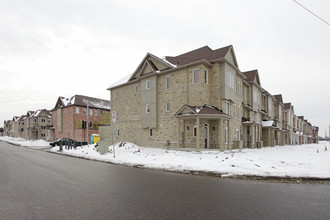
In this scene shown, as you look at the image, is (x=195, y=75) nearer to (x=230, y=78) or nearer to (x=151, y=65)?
(x=230, y=78)

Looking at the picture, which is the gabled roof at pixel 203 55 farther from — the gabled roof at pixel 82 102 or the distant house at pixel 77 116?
the gabled roof at pixel 82 102

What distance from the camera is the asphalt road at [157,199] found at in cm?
488

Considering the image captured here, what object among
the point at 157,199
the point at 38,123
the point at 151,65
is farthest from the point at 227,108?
the point at 38,123

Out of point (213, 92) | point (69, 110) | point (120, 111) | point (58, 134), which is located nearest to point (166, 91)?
point (213, 92)

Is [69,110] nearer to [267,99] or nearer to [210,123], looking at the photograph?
[210,123]

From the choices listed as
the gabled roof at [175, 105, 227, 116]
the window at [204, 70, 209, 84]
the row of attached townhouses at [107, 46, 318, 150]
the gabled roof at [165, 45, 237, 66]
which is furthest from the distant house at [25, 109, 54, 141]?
the window at [204, 70, 209, 84]

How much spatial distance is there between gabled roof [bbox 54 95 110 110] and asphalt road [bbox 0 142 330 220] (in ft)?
136

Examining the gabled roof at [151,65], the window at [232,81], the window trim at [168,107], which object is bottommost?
the window trim at [168,107]

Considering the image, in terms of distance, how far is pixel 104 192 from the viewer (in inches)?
264

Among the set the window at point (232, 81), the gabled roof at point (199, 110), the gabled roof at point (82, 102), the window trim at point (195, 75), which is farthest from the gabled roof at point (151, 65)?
the gabled roof at point (82, 102)

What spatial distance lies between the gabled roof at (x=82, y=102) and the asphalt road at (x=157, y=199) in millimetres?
41438

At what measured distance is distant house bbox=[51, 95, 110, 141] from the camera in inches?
1807

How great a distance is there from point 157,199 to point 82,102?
46437mm

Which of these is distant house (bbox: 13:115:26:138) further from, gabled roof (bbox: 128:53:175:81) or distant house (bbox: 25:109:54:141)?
gabled roof (bbox: 128:53:175:81)
